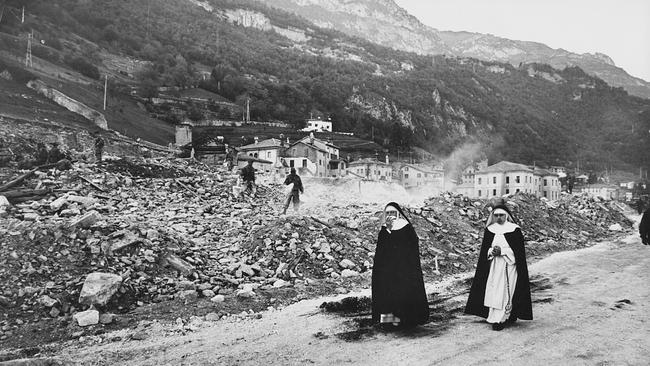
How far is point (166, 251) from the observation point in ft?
31.1

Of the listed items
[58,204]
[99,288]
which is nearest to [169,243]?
[99,288]

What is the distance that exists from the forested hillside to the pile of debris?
152ft

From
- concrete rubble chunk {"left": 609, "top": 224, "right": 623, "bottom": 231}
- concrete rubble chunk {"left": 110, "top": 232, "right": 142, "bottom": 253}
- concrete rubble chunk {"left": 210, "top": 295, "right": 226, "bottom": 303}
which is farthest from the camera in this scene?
concrete rubble chunk {"left": 609, "top": 224, "right": 623, "bottom": 231}

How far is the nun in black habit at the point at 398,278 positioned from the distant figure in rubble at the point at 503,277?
3.09 ft

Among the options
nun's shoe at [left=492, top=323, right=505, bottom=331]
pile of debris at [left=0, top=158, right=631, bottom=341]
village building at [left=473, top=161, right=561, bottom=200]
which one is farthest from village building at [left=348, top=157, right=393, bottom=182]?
nun's shoe at [left=492, top=323, right=505, bottom=331]

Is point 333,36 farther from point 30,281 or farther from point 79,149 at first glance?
point 30,281

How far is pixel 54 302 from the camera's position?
7.21 m

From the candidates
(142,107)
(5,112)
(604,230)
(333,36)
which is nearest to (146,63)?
(142,107)

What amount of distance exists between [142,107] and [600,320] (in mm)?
66805

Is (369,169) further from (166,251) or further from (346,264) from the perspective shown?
(166,251)

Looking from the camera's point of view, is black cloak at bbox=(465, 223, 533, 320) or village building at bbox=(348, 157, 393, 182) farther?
village building at bbox=(348, 157, 393, 182)

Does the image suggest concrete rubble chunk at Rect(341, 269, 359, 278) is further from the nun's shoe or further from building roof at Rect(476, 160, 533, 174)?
building roof at Rect(476, 160, 533, 174)

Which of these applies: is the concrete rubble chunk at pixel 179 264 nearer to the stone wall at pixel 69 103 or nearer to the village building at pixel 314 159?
the village building at pixel 314 159

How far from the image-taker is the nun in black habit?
20.9 feet
